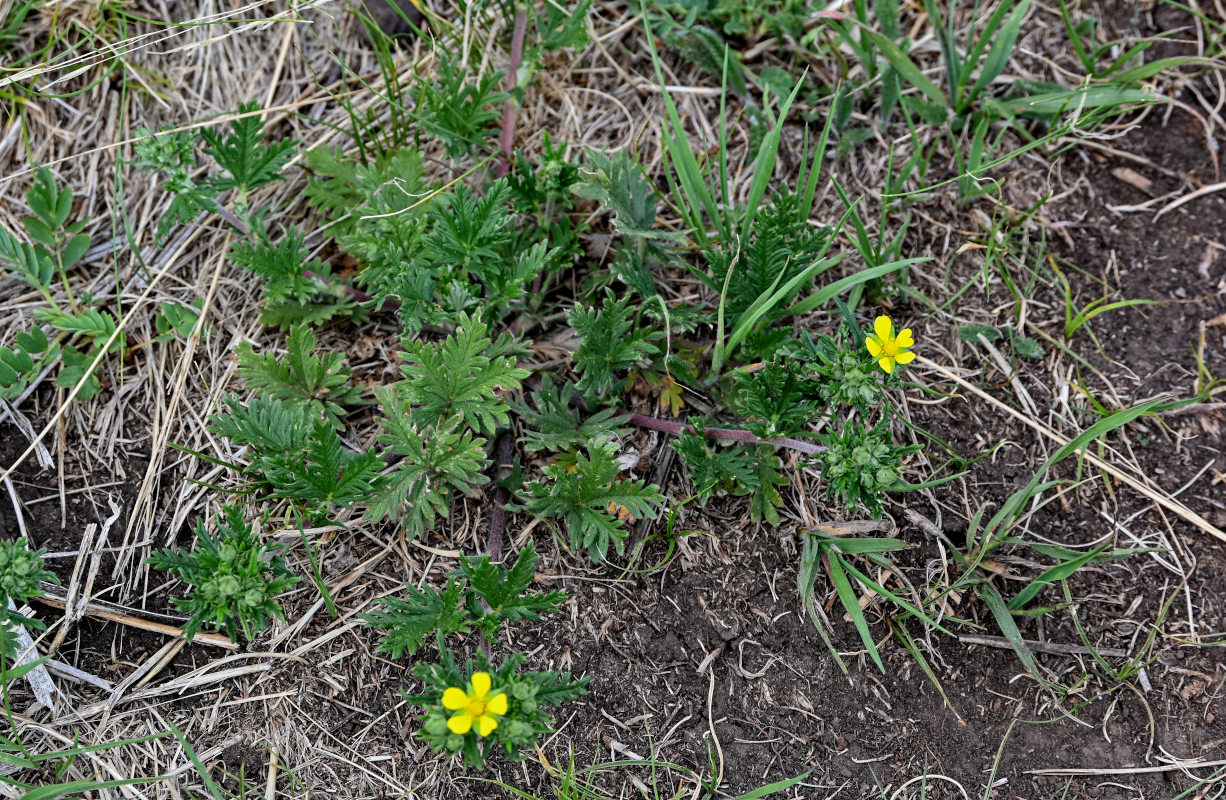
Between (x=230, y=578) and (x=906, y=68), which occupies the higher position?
(x=906, y=68)

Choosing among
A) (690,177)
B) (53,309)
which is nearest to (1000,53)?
(690,177)

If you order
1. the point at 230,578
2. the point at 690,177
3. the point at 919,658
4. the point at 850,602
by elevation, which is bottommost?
the point at 919,658

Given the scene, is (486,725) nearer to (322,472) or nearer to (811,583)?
(322,472)

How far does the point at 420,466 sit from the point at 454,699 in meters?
0.79

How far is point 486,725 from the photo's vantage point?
6.63ft

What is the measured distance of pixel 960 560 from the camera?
275 centimetres

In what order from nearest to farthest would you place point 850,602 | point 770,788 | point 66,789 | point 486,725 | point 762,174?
point 486,725, point 66,789, point 770,788, point 850,602, point 762,174

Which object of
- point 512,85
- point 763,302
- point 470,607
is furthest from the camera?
point 512,85

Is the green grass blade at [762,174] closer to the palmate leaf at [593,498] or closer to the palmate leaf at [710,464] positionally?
the palmate leaf at [710,464]

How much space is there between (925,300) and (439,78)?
1.94m

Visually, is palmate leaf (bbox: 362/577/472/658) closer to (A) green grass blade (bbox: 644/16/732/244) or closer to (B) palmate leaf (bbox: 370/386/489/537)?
(B) palmate leaf (bbox: 370/386/489/537)

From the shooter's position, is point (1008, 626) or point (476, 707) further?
point (1008, 626)

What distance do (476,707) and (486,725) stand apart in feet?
0.18

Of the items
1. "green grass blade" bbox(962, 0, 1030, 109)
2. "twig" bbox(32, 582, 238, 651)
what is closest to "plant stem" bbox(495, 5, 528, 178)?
"green grass blade" bbox(962, 0, 1030, 109)
